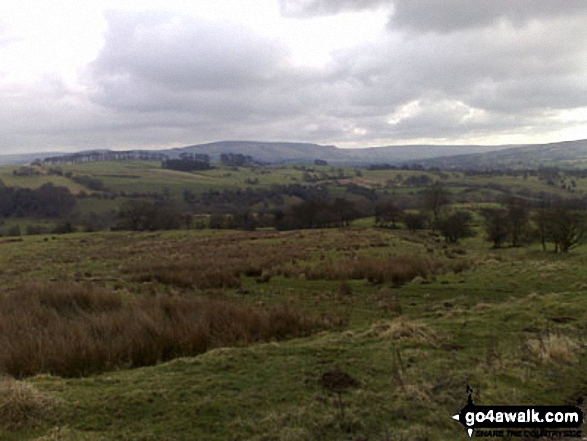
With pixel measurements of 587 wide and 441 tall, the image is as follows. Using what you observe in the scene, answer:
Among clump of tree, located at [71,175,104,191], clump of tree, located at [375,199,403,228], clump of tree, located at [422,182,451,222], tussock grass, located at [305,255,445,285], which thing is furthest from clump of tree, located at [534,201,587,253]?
clump of tree, located at [71,175,104,191]

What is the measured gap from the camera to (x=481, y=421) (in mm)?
5613

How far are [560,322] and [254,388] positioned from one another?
8.44 m

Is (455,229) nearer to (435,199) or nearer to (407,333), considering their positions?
(435,199)

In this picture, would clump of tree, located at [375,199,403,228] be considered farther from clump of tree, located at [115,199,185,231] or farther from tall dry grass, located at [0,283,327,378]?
tall dry grass, located at [0,283,327,378]

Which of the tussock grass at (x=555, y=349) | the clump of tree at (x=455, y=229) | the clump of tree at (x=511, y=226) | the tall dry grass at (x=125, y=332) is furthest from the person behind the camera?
the clump of tree at (x=455, y=229)

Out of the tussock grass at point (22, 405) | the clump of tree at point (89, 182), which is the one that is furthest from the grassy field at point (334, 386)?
the clump of tree at point (89, 182)

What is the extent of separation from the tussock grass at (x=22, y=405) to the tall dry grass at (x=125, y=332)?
1.99 meters

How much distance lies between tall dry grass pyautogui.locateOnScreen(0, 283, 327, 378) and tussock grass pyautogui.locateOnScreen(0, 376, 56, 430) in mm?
1993

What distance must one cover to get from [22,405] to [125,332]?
390cm

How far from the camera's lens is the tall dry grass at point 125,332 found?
26.5 feet

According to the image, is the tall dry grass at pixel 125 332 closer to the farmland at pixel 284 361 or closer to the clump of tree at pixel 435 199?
the farmland at pixel 284 361

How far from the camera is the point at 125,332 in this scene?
9.43 metres

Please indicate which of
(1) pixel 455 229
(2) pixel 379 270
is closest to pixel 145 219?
(1) pixel 455 229

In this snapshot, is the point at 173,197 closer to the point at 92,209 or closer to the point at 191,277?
the point at 92,209
